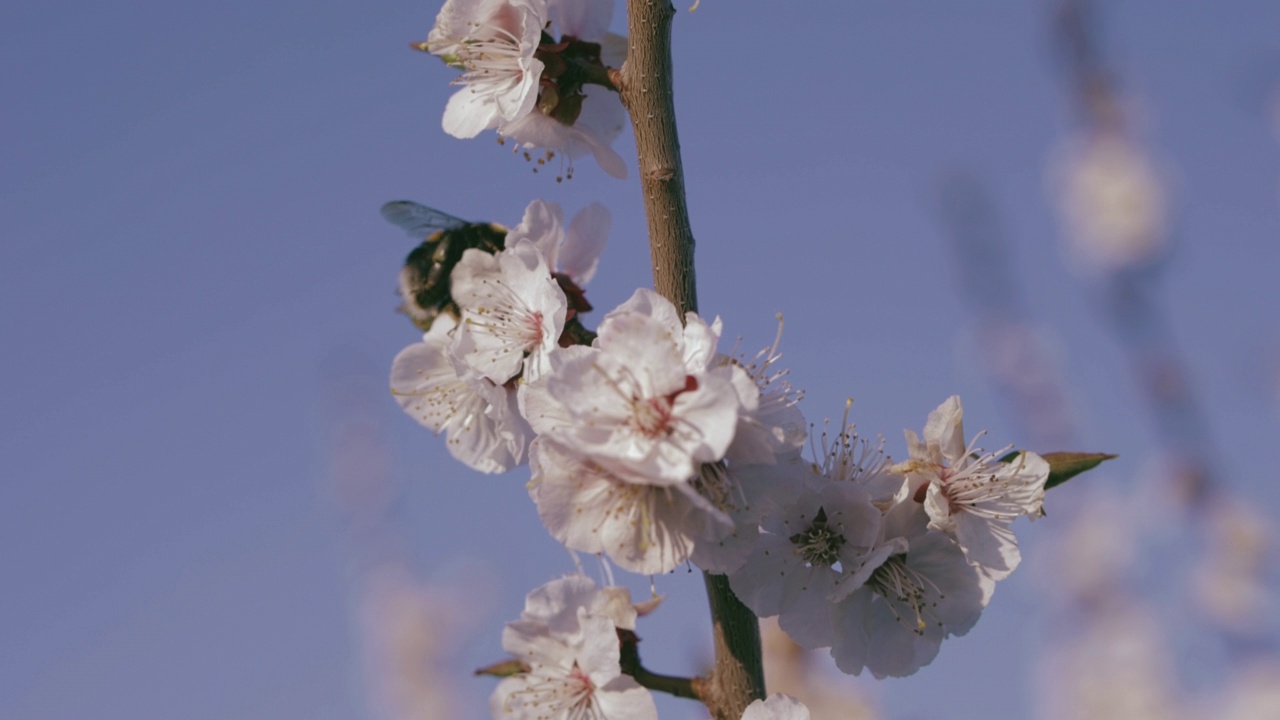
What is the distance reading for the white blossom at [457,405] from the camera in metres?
Result: 2.36

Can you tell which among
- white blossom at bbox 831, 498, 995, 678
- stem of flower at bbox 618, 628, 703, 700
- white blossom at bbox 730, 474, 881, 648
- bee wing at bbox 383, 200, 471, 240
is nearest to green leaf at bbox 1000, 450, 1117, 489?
white blossom at bbox 831, 498, 995, 678

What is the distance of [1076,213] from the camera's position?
1055cm

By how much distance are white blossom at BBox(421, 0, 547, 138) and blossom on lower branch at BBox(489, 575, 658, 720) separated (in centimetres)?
102

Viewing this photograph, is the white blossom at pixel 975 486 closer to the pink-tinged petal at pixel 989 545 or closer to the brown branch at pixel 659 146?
the pink-tinged petal at pixel 989 545

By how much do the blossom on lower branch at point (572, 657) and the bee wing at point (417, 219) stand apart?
38.1 inches

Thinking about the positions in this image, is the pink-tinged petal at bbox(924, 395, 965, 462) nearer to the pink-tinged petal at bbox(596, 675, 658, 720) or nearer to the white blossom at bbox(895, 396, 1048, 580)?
the white blossom at bbox(895, 396, 1048, 580)

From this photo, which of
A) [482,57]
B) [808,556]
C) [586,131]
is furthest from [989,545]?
[482,57]

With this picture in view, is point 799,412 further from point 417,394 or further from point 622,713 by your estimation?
point 417,394

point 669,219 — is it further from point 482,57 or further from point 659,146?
point 482,57

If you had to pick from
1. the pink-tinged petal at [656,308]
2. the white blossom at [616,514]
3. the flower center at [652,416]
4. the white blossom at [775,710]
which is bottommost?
the white blossom at [775,710]

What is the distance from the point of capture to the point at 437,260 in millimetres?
2686

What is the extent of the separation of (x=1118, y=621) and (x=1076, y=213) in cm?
370

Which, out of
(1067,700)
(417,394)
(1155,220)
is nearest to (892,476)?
(417,394)

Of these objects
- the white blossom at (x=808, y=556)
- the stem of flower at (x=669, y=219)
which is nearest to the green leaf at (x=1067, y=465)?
the white blossom at (x=808, y=556)
